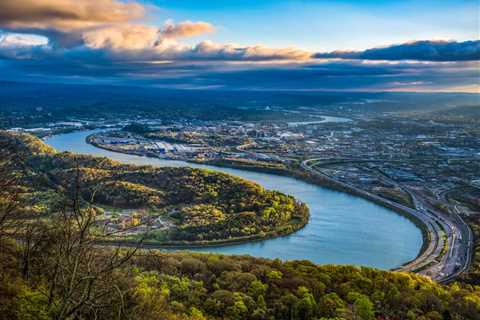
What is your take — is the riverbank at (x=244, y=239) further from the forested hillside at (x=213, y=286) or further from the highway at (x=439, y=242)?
the highway at (x=439, y=242)

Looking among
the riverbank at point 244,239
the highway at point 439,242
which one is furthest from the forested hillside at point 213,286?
the riverbank at point 244,239

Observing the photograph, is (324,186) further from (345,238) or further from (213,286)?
(213,286)

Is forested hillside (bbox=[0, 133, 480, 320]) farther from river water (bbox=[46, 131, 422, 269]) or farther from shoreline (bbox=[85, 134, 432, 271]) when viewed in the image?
shoreline (bbox=[85, 134, 432, 271])

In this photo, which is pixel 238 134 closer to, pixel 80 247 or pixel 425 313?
pixel 425 313

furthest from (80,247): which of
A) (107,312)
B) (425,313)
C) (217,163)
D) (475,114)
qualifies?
(475,114)

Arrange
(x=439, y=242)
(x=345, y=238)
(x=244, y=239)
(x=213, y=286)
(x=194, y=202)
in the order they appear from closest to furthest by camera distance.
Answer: (x=213, y=286) → (x=244, y=239) → (x=439, y=242) → (x=345, y=238) → (x=194, y=202)

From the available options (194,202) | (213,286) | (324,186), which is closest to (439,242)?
(324,186)
